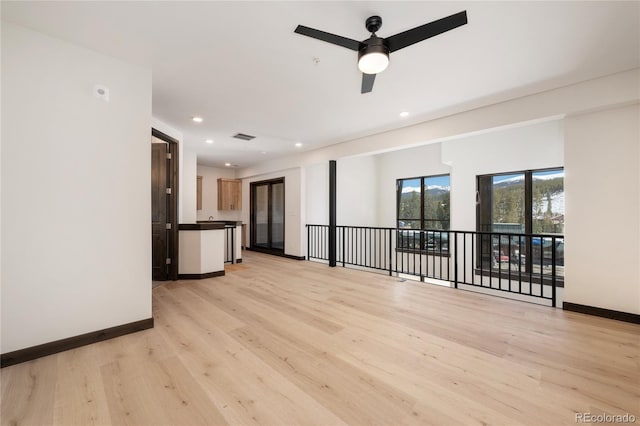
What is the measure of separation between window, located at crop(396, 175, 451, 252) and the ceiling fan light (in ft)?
16.7

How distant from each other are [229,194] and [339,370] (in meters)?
7.48

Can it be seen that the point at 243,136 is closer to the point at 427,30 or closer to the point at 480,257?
the point at 427,30

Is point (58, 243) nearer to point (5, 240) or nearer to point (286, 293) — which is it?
point (5, 240)

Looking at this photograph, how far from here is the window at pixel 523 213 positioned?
16.7ft

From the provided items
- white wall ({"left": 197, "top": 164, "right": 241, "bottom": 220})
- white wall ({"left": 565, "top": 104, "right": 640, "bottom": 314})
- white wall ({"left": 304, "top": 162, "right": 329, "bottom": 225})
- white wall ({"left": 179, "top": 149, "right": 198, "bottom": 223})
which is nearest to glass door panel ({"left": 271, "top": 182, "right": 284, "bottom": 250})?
white wall ({"left": 304, "top": 162, "right": 329, "bottom": 225})

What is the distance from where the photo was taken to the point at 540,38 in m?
2.25

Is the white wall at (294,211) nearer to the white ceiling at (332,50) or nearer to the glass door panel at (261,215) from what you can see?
the glass door panel at (261,215)

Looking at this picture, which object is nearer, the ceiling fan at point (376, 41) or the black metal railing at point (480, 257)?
the ceiling fan at point (376, 41)

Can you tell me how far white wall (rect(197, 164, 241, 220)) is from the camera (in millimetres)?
8336

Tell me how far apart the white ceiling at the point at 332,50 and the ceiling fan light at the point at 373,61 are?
31 cm

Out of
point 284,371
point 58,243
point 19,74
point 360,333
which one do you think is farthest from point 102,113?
point 360,333

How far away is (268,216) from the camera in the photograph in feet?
26.4

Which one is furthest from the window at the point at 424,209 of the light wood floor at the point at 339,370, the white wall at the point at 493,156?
the light wood floor at the point at 339,370

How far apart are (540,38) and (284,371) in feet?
11.4
